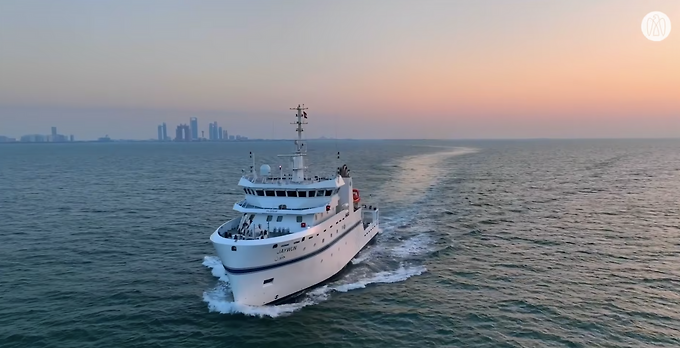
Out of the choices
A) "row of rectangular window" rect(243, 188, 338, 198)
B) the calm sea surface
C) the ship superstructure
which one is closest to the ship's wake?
the calm sea surface

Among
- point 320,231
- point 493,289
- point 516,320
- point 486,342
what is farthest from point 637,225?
point 320,231

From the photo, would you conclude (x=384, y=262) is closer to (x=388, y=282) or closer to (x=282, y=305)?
(x=388, y=282)

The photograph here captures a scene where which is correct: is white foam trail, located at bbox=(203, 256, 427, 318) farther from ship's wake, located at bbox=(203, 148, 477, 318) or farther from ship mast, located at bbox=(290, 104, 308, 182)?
ship mast, located at bbox=(290, 104, 308, 182)

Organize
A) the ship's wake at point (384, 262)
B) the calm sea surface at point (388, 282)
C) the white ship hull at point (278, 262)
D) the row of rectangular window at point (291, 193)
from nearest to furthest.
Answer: the calm sea surface at point (388, 282)
the white ship hull at point (278, 262)
the ship's wake at point (384, 262)
the row of rectangular window at point (291, 193)

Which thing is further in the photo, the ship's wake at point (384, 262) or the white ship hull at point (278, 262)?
the ship's wake at point (384, 262)

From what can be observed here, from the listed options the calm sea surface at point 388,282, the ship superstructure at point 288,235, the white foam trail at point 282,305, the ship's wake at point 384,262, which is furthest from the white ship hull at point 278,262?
the calm sea surface at point 388,282

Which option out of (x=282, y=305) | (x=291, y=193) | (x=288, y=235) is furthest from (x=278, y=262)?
(x=291, y=193)

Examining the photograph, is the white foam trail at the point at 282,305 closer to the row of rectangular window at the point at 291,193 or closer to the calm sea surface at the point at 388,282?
the calm sea surface at the point at 388,282
